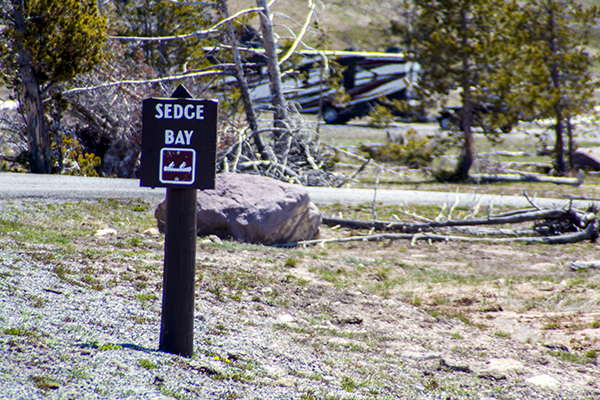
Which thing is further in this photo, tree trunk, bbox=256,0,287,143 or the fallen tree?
tree trunk, bbox=256,0,287,143

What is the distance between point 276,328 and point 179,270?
1397mm

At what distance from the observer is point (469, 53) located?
52.0 ft

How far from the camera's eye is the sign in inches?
132

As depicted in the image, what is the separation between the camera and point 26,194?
9250 millimetres

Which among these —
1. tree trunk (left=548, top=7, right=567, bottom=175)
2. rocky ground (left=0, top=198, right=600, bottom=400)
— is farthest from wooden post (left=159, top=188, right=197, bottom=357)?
tree trunk (left=548, top=7, right=567, bottom=175)

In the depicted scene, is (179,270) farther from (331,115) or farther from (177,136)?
(331,115)

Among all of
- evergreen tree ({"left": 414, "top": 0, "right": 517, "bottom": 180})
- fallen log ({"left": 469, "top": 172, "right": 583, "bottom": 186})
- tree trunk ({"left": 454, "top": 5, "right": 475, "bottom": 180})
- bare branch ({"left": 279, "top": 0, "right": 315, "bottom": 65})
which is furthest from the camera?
tree trunk ({"left": 454, "top": 5, "right": 475, "bottom": 180})

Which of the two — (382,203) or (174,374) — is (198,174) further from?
(382,203)

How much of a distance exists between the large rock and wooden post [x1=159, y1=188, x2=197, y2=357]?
14.7 feet

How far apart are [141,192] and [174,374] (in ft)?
24.0

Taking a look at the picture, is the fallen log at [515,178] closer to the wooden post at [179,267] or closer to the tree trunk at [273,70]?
the tree trunk at [273,70]

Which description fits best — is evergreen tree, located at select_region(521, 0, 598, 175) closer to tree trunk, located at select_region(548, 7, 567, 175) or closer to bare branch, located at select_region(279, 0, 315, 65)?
tree trunk, located at select_region(548, 7, 567, 175)

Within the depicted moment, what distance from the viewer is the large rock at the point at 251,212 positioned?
26.2ft

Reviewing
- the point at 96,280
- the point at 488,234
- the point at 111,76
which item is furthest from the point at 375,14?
the point at 96,280
